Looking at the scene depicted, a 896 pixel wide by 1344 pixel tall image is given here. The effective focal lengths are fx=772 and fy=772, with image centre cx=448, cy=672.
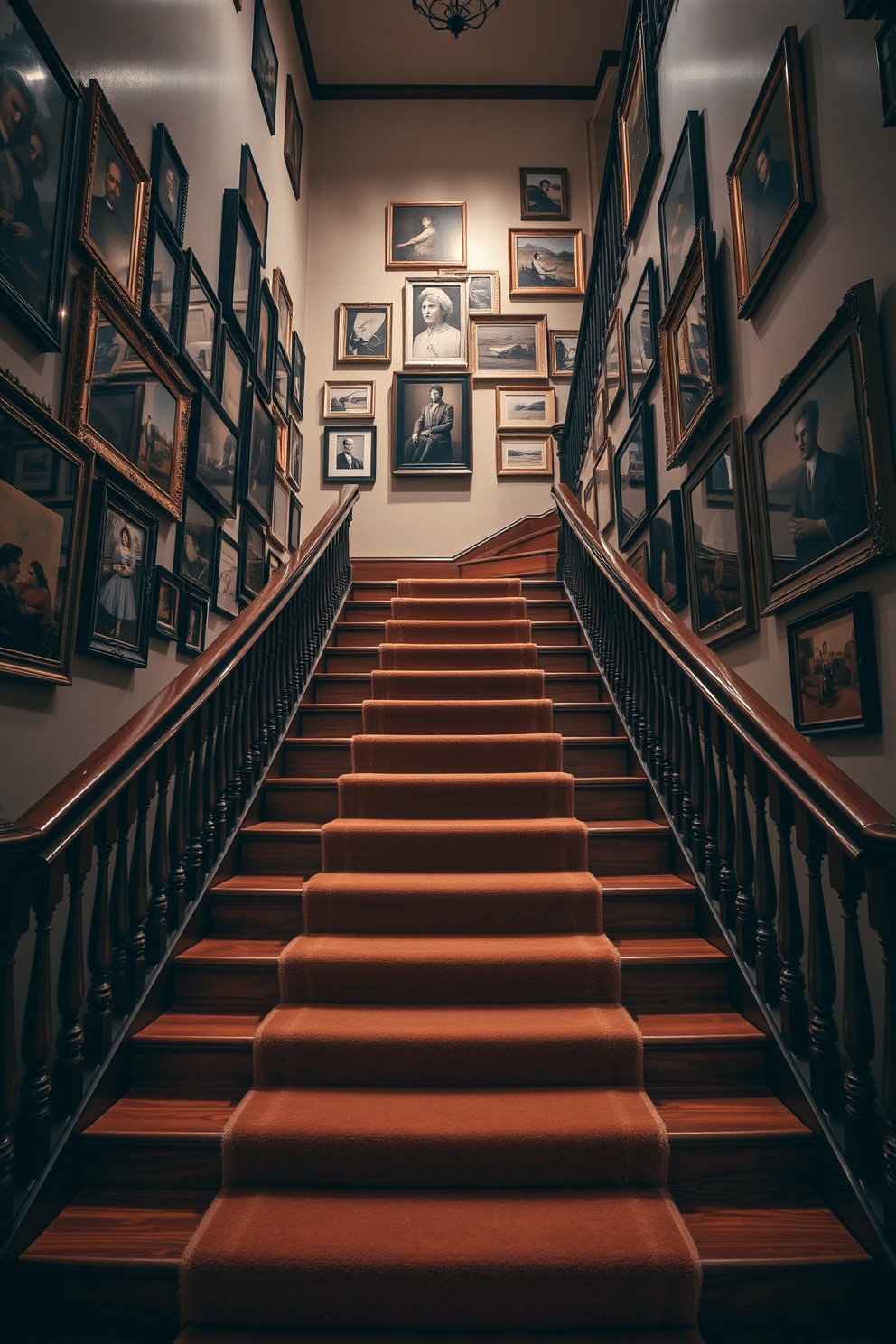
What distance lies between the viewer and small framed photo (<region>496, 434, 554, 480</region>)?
6.80 m

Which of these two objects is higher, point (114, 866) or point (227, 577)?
point (227, 577)

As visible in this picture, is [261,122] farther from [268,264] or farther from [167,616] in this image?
[167,616]

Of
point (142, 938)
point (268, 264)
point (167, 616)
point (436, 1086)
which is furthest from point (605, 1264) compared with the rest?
point (268, 264)

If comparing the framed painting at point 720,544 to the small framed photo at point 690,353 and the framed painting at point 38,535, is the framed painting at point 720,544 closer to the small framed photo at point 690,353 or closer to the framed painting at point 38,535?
the small framed photo at point 690,353

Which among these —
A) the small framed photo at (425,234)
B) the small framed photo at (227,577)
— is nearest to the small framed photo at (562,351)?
the small framed photo at (425,234)

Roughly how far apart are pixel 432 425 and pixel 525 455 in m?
0.86

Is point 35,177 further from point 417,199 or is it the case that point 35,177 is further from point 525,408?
point 417,199

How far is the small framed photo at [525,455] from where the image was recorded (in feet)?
22.3

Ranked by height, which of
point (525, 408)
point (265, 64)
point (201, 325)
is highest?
point (265, 64)

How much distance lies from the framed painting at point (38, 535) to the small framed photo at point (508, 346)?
5150 millimetres

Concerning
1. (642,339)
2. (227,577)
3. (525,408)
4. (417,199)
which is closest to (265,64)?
(417,199)

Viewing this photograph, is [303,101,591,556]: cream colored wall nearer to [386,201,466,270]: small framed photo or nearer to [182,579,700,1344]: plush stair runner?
[386,201,466,270]: small framed photo

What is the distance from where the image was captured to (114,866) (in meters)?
2.10

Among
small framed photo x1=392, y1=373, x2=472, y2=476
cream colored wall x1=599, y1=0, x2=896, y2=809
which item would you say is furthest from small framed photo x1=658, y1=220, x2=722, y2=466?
small framed photo x1=392, y1=373, x2=472, y2=476
